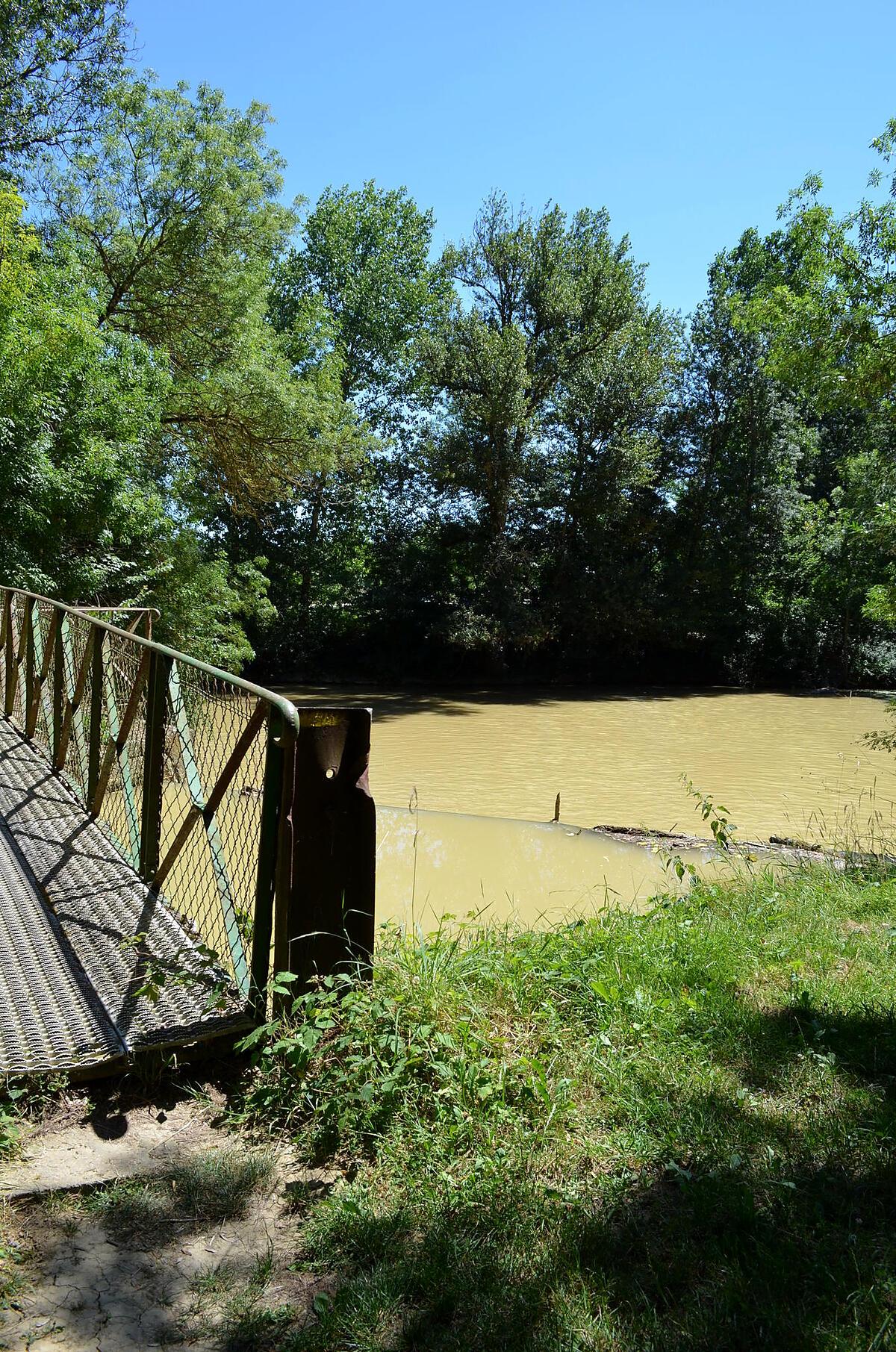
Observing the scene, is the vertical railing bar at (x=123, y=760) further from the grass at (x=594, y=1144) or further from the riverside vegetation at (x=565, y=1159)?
the riverside vegetation at (x=565, y=1159)

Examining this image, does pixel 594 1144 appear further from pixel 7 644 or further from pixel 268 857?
pixel 7 644

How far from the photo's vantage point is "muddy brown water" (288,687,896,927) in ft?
25.3

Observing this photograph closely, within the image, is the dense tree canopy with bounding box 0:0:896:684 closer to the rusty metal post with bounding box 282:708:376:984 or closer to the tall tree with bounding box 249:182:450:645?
the tall tree with bounding box 249:182:450:645

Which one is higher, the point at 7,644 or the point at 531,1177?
the point at 7,644

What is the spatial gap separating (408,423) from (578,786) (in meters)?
24.0

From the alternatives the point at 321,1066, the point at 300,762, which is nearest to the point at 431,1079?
the point at 321,1066

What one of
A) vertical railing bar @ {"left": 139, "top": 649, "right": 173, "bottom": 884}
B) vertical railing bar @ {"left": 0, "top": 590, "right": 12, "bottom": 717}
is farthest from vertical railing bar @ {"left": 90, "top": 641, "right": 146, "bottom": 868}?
vertical railing bar @ {"left": 0, "top": 590, "right": 12, "bottom": 717}

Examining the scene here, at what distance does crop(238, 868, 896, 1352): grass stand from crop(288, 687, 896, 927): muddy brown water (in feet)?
7.59

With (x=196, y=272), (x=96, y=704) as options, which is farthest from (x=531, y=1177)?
(x=196, y=272)

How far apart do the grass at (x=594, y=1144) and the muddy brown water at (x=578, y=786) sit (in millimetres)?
2315

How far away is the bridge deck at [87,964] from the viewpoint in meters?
2.92

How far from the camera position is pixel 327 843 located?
3.20m

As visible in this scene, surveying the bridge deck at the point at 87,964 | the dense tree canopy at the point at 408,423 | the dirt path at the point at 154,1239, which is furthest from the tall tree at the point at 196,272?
the dirt path at the point at 154,1239

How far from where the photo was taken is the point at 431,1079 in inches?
116
